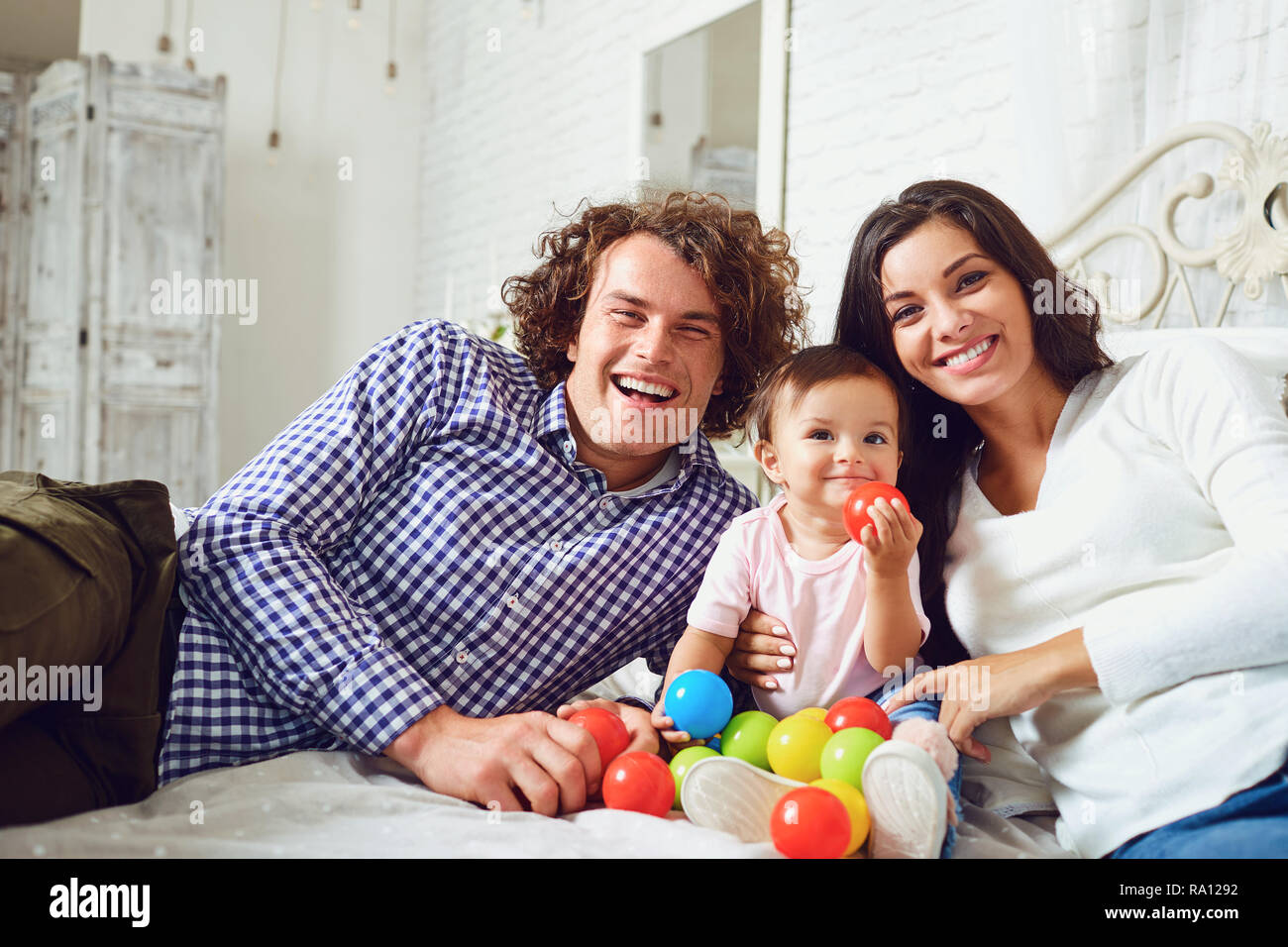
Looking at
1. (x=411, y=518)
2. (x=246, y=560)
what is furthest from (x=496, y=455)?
(x=246, y=560)

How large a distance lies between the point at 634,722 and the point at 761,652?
0.71 feet

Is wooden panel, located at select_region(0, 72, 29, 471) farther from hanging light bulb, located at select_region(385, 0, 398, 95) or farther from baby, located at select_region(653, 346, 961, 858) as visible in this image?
baby, located at select_region(653, 346, 961, 858)

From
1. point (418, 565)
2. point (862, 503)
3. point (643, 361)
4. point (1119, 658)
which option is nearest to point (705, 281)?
Answer: point (643, 361)

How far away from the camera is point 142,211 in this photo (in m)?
4.82

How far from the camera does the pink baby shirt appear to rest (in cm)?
146

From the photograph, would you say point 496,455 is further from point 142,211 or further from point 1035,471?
point 142,211

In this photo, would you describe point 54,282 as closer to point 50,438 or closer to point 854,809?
point 50,438

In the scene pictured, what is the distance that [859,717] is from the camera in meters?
1.27

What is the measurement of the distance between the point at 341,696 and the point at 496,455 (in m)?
0.46

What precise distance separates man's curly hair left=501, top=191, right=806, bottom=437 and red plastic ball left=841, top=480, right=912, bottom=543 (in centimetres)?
52

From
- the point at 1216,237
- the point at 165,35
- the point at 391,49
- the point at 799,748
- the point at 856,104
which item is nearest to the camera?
the point at 799,748

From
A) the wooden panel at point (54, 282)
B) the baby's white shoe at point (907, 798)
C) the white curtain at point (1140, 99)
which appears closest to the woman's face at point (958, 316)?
the baby's white shoe at point (907, 798)

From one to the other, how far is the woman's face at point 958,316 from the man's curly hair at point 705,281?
34 centimetres

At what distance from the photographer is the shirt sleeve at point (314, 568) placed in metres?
1.28
